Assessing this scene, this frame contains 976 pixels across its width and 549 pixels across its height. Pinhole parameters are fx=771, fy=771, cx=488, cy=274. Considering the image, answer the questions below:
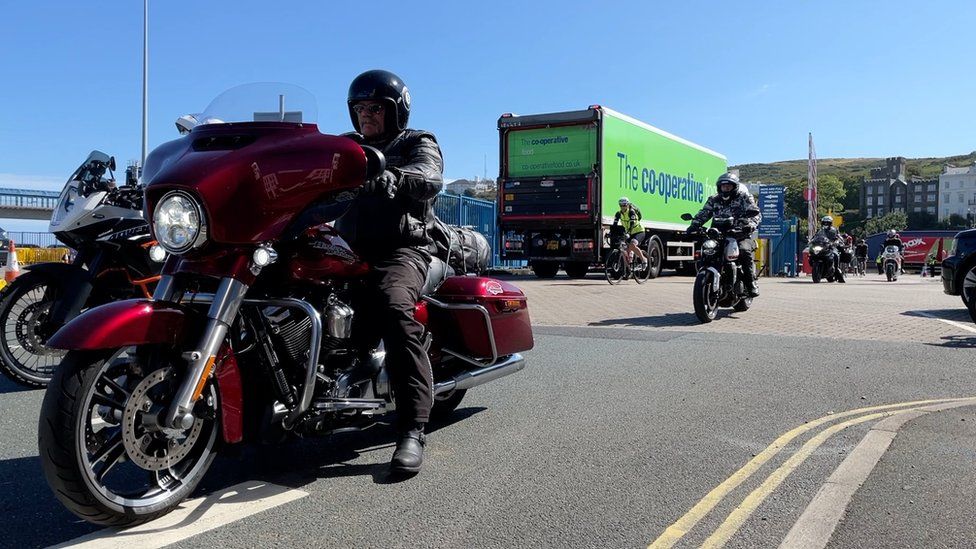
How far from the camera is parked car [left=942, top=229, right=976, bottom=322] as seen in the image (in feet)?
30.6

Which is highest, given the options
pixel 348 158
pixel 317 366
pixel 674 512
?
pixel 348 158

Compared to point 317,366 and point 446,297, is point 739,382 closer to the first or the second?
point 446,297

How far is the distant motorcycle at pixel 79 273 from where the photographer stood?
16.9 feet

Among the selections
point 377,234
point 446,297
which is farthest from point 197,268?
point 446,297

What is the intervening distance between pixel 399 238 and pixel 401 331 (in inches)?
19.0

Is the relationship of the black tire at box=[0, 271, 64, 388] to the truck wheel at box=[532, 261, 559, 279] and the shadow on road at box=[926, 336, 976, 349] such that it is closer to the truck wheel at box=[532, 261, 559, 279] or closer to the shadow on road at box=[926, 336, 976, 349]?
the shadow on road at box=[926, 336, 976, 349]

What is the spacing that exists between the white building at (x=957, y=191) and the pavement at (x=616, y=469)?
17631cm

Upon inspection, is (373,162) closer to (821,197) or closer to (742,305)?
(742,305)

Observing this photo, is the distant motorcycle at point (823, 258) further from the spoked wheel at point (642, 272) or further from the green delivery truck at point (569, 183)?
the spoked wheel at point (642, 272)

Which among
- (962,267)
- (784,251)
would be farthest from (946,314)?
(784,251)

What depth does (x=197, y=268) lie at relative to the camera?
289 cm

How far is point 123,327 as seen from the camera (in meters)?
2.61

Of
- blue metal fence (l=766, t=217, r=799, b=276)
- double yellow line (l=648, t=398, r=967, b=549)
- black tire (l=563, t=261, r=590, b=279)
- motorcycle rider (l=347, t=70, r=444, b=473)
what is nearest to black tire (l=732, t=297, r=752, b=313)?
double yellow line (l=648, t=398, r=967, b=549)

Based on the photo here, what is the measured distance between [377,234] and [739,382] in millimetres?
3324
